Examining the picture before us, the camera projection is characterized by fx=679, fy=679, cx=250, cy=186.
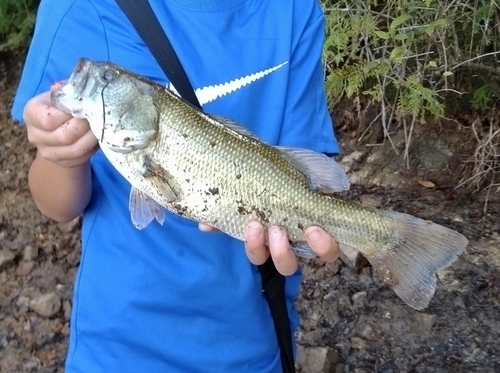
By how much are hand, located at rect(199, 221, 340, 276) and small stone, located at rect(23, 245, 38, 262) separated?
2897 millimetres

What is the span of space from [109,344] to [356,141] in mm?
3295

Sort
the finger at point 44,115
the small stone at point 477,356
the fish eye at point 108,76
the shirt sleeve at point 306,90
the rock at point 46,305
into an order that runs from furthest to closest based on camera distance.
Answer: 1. the rock at point 46,305
2. the small stone at point 477,356
3. the shirt sleeve at point 306,90
4. the fish eye at point 108,76
5. the finger at point 44,115

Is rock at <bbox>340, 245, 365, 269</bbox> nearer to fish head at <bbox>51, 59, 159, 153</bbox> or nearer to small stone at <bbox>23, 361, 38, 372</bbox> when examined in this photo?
small stone at <bbox>23, 361, 38, 372</bbox>

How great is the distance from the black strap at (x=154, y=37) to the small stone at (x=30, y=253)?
2951 mm

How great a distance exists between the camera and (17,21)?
5.92 metres

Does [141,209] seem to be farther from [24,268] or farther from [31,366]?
[24,268]

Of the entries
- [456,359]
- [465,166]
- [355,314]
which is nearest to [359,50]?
[465,166]

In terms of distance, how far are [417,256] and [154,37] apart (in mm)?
898

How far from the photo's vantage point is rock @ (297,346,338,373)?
10.8 ft

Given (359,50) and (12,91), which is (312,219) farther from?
(12,91)

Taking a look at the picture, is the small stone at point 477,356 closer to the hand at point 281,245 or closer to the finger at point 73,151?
the hand at point 281,245

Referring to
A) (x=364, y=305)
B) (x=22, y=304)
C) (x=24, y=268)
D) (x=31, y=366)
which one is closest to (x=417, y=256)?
(x=364, y=305)

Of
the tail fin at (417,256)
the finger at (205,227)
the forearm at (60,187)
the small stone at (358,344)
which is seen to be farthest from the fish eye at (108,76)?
the small stone at (358,344)

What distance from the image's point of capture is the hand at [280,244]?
1706mm
